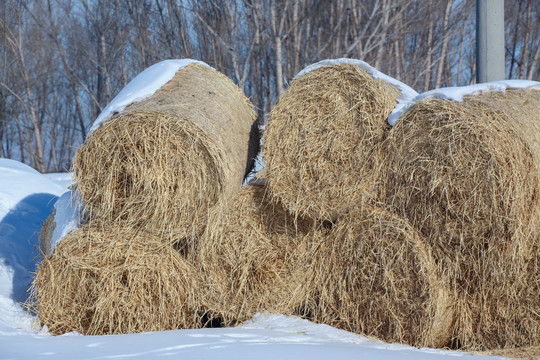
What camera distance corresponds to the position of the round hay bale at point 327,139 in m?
3.81

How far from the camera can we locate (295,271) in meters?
3.90

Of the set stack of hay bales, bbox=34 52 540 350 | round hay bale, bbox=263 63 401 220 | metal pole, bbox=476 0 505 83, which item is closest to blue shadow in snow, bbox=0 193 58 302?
stack of hay bales, bbox=34 52 540 350

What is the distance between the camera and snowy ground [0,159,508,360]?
8.81 ft

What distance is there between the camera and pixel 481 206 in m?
3.35

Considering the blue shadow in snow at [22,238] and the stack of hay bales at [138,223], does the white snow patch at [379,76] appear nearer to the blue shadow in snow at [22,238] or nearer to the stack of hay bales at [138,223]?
the stack of hay bales at [138,223]

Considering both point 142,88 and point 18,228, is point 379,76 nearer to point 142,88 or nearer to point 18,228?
point 142,88

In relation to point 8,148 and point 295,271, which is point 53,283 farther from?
point 8,148

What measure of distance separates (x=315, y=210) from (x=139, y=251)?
1.20 metres

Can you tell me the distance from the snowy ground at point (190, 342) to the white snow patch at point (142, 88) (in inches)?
52.7

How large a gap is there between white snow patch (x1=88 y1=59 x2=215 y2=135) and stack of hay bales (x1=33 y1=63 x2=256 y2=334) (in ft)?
0.32

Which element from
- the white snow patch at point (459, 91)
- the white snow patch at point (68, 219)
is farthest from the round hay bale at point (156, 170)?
the white snow patch at point (459, 91)

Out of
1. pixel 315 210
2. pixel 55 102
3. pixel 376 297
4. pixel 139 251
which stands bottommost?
pixel 376 297

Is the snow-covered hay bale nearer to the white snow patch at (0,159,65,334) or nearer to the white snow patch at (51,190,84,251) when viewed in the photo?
the white snow patch at (51,190,84,251)

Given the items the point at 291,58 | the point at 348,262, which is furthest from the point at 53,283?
the point at 291,58
